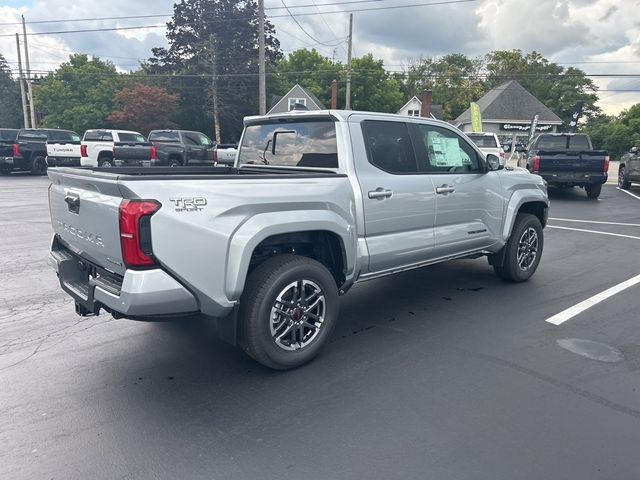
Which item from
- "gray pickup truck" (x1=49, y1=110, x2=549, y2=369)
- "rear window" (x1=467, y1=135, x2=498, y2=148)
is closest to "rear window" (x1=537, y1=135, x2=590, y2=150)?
"rear window" (x1=467, y1=135, x2=498, y2=148)

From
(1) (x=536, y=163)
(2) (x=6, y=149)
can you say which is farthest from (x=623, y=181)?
(2) (x=6, y=149)

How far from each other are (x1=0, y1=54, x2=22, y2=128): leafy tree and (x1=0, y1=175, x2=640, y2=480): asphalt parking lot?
68.1 m

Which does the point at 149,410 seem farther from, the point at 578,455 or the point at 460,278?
the point at 460,278

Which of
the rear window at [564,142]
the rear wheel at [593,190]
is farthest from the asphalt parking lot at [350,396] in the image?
the rear window at [564,142]

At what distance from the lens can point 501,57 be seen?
73438 mm

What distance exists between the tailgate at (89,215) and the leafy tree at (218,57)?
40575 millimetres

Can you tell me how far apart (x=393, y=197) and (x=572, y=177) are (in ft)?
40.5

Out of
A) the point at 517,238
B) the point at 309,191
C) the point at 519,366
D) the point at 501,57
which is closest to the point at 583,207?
the point at 517,238

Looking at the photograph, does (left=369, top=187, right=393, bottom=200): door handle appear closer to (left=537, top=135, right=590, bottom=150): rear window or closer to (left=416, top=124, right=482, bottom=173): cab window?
(left=416, top=124, right=482, bottom=173): cab window

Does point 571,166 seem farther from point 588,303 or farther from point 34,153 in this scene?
point 34,153

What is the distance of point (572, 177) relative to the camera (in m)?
14.4

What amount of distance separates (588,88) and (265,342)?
236ft

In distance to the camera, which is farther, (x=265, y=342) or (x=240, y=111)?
(x=240, y=111)

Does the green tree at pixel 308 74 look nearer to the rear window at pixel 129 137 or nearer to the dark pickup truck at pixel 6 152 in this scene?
the rear window at pixel 129 137
